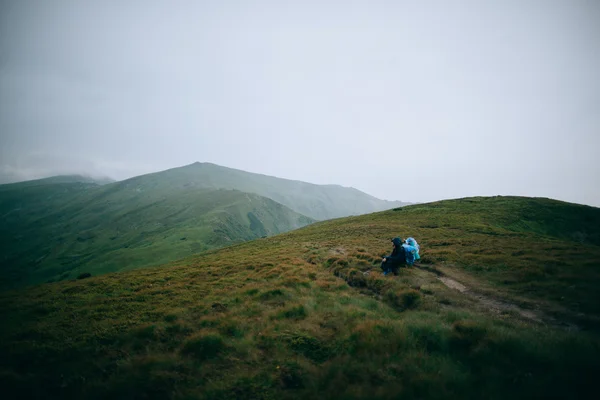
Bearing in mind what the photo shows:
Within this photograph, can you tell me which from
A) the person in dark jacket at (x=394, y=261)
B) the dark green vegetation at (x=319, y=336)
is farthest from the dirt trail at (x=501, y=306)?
the person in dark jacket at (x=394, y=261)

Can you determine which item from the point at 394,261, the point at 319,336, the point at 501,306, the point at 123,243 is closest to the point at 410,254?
the point at 394,261

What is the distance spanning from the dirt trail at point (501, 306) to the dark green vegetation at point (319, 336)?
0.47 ft

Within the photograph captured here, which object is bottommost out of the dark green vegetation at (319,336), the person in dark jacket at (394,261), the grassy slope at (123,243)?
the grassy slope at (123,243)

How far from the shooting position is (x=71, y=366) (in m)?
8.66

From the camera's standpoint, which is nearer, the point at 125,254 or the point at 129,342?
the point at 129,342

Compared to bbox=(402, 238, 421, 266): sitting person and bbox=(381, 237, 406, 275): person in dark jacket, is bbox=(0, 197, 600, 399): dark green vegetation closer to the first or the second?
bbox=(381, 237, 406, 275): person in dark jacket

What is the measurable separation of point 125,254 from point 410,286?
405 feet

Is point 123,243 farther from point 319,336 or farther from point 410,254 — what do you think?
point 319,336

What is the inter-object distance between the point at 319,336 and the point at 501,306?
919 cm

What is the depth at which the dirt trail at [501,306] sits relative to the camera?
9697mm

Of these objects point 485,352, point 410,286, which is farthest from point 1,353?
point 410,286

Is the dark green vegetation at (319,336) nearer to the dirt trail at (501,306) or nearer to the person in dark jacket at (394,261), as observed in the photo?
the dirt trail at (501,306)

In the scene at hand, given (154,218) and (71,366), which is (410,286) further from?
(154,218)

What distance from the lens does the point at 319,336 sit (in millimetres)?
9562
